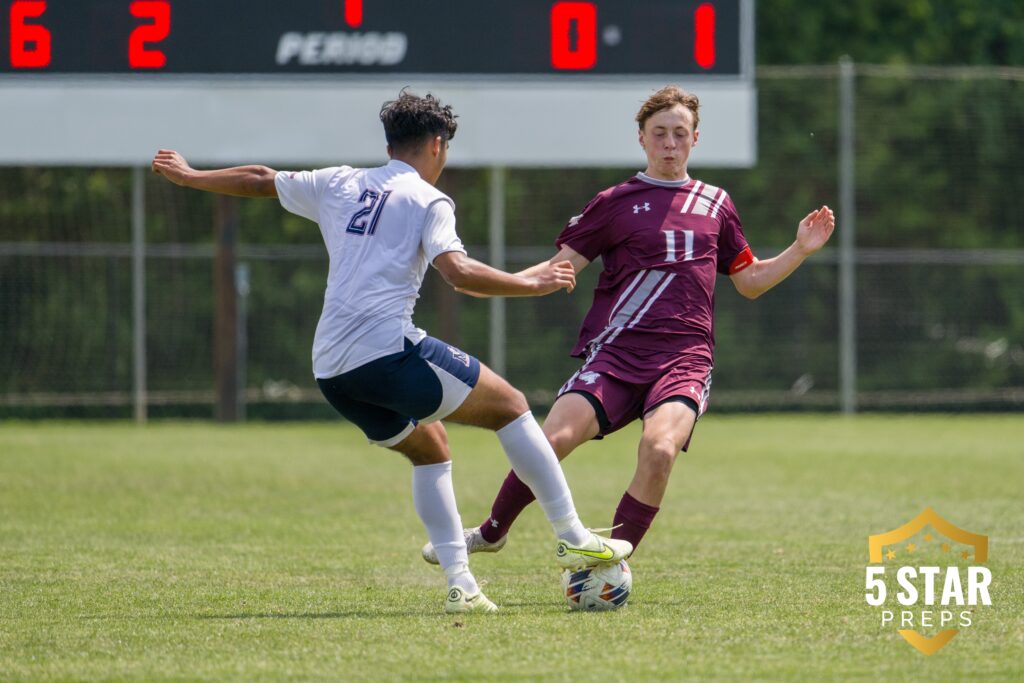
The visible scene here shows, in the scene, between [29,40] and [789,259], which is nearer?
[789,259]

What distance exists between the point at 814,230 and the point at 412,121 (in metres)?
1.87

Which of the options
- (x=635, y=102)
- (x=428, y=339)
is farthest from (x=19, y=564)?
(x=635, y=102)

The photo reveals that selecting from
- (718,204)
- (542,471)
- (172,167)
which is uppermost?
(172,167)

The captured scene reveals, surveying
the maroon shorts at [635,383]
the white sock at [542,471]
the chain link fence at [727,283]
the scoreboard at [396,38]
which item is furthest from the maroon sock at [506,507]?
the chain link fence at [727,283]

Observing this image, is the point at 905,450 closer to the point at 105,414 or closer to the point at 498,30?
the point at 498,30

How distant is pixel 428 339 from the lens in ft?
18.1

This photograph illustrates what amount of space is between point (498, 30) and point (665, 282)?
26.9 ft

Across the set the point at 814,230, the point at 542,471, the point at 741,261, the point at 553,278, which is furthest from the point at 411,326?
the point at 814,230

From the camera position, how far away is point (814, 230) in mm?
6570

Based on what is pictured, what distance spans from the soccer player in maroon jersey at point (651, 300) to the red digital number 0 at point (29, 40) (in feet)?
27.6

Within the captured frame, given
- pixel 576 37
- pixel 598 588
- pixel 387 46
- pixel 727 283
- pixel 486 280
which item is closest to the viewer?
pixel 486 280

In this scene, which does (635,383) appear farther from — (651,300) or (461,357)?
(461,357)

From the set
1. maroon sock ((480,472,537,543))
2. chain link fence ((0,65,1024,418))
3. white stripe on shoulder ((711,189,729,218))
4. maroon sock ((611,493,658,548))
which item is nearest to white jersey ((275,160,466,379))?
maroon sock ((480,472,537,543))

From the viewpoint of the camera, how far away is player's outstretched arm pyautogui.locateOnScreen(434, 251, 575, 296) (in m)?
5.28
